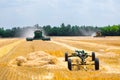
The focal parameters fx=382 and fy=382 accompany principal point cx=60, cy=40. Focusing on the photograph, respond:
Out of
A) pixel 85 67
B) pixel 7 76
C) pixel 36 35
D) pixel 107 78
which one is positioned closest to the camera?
pixel 107 78

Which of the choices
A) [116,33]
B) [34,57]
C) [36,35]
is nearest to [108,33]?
[116,33]

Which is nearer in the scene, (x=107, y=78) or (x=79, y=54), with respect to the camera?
(x=107, y=78)

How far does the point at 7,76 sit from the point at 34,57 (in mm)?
8896

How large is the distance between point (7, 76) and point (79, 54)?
662 centimetres

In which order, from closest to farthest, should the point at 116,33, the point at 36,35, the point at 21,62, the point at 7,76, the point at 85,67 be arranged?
the point at 7,76 → the point at 85,67 → the point at 21,62 → the point at 36,35 → the point at 116,33

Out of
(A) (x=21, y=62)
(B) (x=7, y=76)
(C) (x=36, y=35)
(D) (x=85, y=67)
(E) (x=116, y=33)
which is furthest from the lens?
(E) (x=116, y=33)

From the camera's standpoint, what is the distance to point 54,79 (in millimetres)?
17906

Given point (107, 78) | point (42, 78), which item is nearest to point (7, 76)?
point (42, 78)

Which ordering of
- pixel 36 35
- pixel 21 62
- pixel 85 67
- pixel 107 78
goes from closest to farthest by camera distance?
pixel 107 78 < pixel 85 67 < pixel 21 62 < pixel 36 35

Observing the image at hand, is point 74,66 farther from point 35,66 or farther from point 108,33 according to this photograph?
point 108,33

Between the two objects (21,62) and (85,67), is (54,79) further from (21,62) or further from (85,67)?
(21,62)

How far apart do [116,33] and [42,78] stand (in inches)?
6567

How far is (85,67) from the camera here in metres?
24.4

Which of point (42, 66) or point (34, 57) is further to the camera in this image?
point (34, 57)
